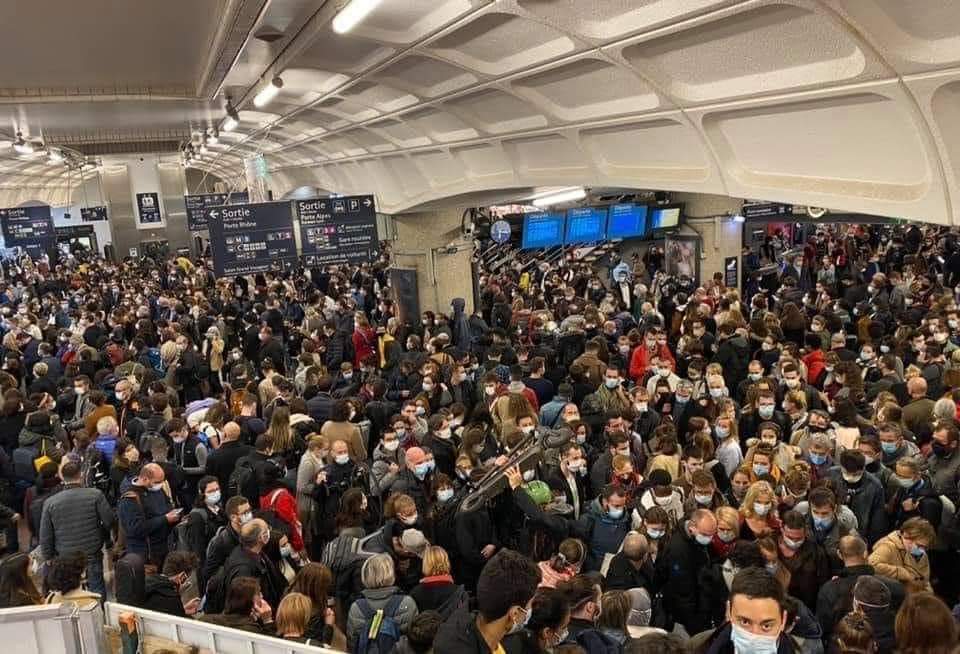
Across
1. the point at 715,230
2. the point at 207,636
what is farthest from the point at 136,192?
the point at 207,636

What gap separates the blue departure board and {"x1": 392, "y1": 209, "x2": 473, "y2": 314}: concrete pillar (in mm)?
3323

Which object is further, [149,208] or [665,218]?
[149,208]

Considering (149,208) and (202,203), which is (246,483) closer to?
(202,203)

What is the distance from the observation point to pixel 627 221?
18172 millimetres

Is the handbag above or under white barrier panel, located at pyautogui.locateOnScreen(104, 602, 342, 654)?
under

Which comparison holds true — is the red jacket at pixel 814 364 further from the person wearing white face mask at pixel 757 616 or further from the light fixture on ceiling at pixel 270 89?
the light fixture on ceiling at pixel 270 89

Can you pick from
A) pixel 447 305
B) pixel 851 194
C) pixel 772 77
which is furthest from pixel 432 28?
pixel 447 305

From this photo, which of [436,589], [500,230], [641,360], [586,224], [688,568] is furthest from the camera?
[586,224]

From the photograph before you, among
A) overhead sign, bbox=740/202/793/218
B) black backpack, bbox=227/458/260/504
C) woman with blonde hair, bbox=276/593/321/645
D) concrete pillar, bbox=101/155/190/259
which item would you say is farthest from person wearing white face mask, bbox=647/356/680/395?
concrete pillar, bbox=101/155/190/259

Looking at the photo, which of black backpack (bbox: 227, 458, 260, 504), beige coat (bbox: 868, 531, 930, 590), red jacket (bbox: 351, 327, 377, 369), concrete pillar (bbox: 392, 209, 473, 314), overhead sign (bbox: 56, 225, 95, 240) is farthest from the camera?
overhead sign (bbox: 56, 225, 95, 240)

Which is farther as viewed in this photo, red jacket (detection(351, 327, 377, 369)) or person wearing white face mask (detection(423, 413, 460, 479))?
red jacket (detection(351, 327, 377, 369))

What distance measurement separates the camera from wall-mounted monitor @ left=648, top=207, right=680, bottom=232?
1822 centimetres

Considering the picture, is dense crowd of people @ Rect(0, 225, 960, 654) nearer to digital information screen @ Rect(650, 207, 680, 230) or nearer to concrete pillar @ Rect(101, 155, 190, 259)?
digital information screen @ Rect(650, 207, 680, 230)

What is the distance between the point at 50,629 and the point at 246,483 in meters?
Result: 3.44
